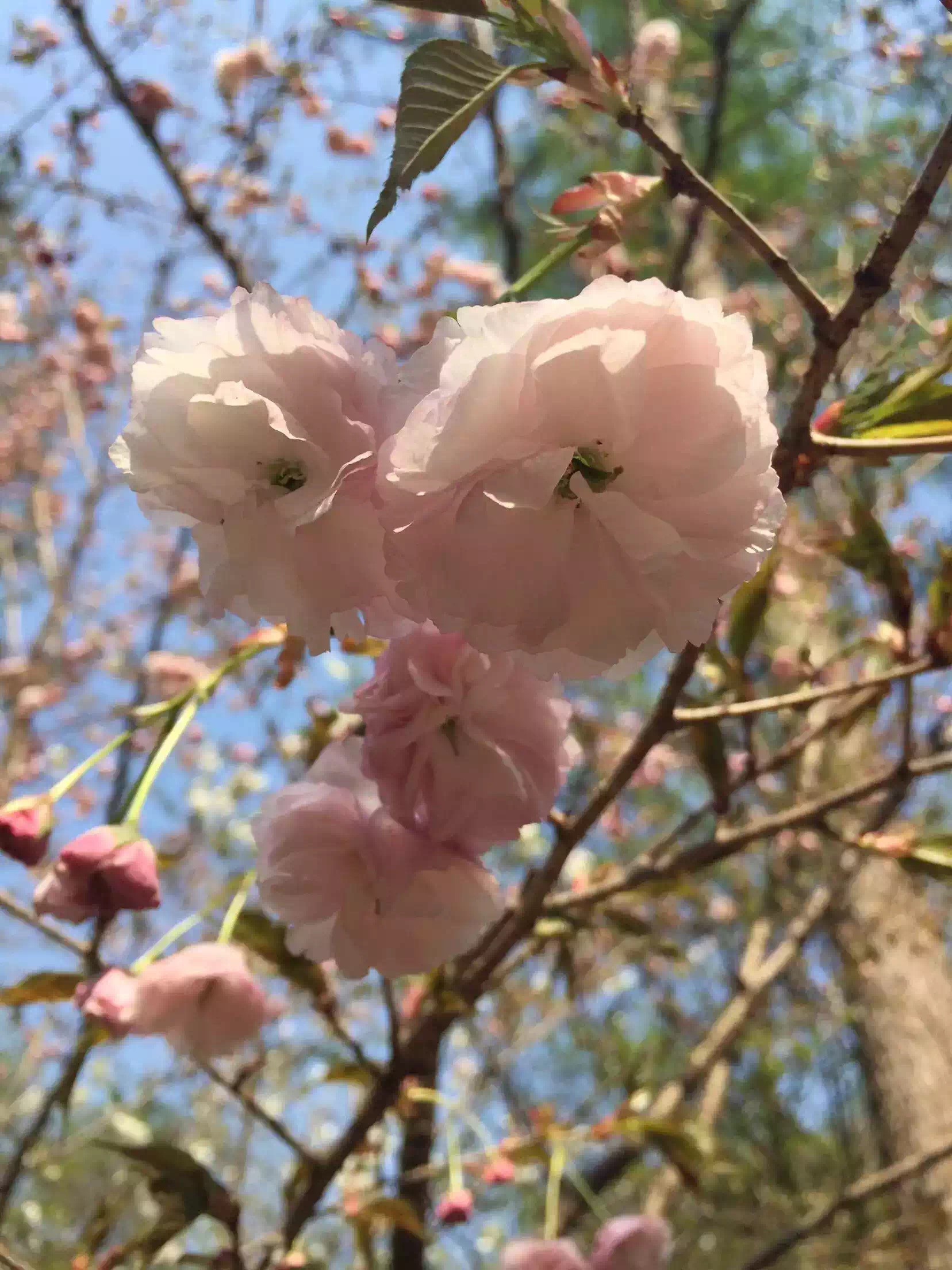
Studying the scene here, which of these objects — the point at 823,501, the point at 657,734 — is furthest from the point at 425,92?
the point at 823,501

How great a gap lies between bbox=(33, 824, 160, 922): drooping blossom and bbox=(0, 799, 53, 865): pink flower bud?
28 millimetres

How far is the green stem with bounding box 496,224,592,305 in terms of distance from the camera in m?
0.45

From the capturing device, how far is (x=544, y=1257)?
0.93 m

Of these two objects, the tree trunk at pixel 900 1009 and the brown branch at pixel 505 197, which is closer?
the brown branch at pixel 505 197

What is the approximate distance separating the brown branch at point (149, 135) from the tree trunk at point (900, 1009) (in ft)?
5.26

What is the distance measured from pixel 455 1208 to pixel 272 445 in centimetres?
78

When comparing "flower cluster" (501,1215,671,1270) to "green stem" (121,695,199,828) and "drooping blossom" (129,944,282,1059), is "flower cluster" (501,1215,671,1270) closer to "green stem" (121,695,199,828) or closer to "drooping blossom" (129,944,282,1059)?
"drooping blossom" (129,944,282,1059)

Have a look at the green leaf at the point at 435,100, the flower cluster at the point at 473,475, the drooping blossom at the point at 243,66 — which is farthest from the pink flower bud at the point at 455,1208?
the drooping blossom at the point at 243,66

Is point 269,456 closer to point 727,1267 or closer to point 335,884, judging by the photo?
point 335,884

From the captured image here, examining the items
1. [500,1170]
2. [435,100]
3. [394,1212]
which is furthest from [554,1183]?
[435,100]

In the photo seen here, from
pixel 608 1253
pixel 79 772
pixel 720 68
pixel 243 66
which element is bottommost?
pixel 608 1253

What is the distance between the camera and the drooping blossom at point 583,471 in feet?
1.11

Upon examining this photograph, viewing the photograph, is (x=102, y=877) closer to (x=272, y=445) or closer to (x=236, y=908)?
(x=236, y=908)

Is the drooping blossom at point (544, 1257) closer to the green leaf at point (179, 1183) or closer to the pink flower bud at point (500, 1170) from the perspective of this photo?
the pink flower bud at point (500, 1170)
